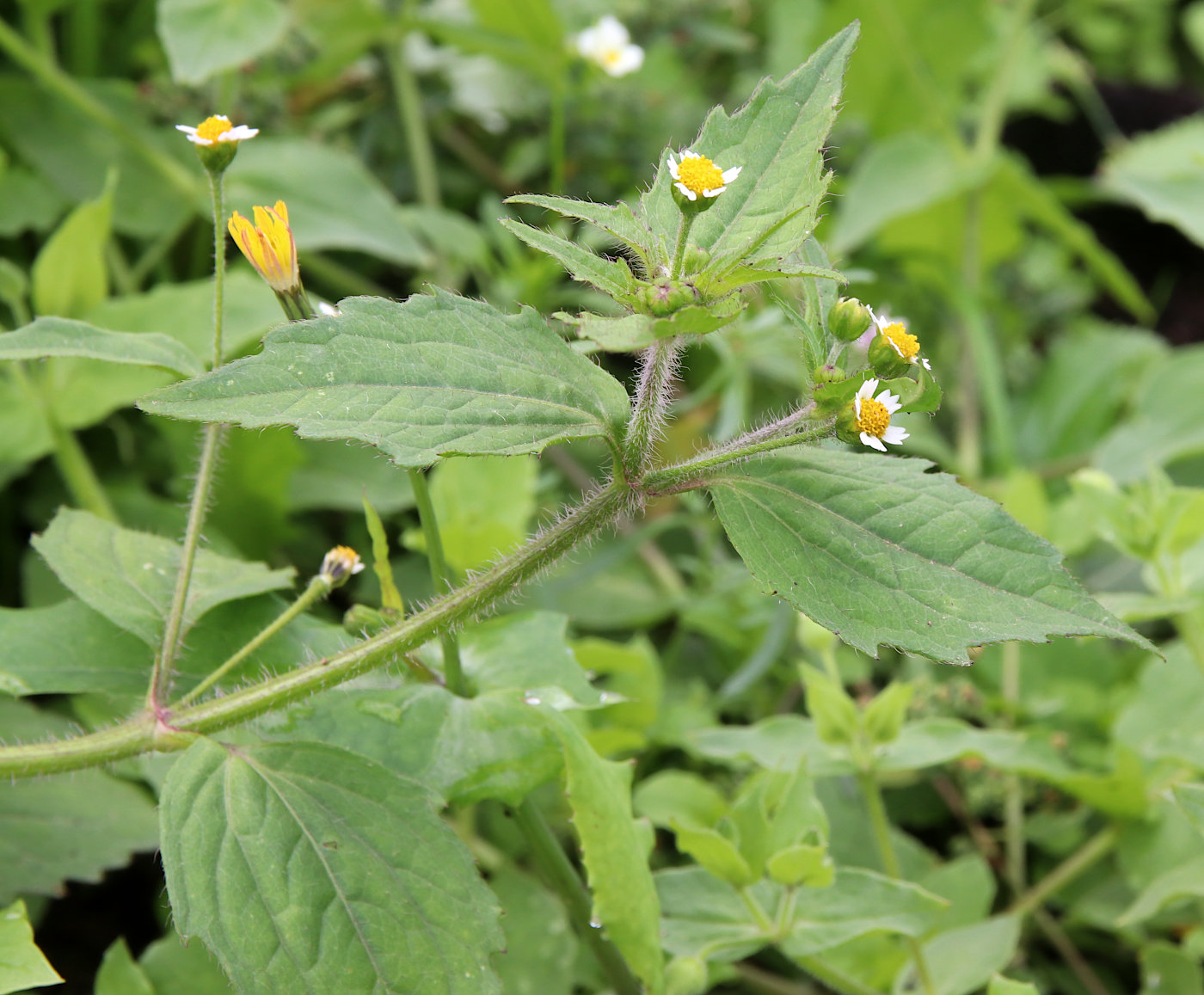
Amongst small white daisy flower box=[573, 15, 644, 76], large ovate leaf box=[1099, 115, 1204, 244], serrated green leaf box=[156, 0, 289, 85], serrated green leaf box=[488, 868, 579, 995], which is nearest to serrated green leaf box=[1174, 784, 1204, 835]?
serrated green leaf box=[488, 868, 579, 995]

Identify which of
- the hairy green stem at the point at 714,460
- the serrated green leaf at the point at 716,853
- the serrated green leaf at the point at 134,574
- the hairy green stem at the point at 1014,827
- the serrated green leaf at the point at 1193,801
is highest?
the hairy green stem at the point at 714,460

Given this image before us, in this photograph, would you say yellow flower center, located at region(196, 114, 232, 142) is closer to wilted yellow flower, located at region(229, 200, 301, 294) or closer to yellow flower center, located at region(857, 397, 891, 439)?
wilted yellow flower, located at region(229, 200, 301, 294)

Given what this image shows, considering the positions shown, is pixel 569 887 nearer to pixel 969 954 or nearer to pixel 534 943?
pixel 534 943

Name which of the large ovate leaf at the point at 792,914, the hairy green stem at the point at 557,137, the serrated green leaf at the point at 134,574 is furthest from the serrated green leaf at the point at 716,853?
the hairy green stem at the point at 557,137

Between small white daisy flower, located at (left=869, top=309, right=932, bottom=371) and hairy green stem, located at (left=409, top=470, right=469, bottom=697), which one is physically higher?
small white daisy flower, located at (left=869, top=309, right=932, bottom=371)

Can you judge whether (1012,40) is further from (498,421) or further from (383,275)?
(498,421)

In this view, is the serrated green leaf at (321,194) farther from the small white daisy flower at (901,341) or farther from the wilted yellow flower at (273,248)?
the small white daisy flower at (901,341)
